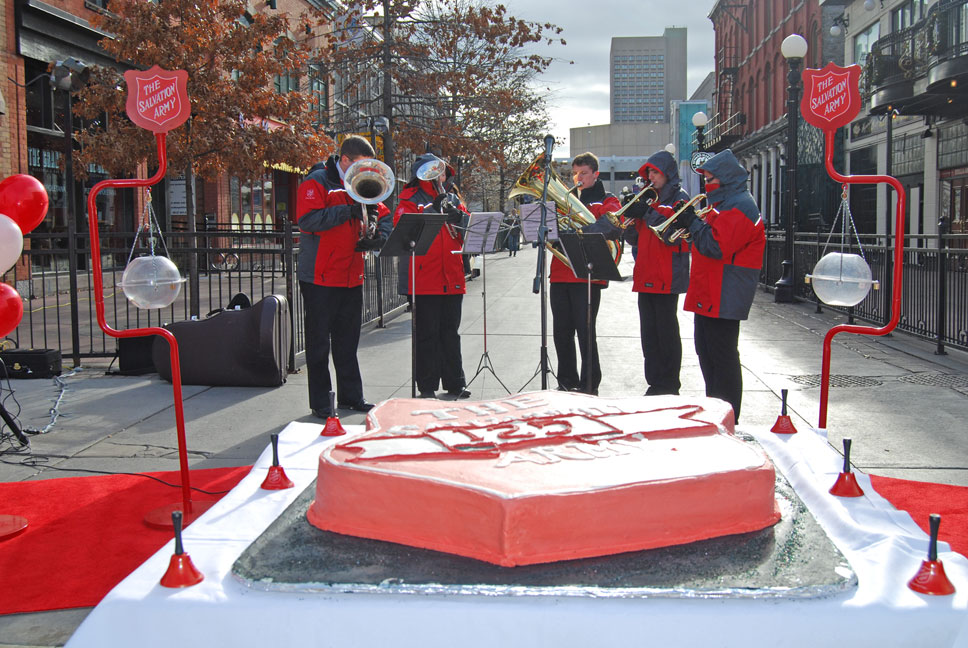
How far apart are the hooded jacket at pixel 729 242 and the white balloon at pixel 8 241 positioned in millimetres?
4223

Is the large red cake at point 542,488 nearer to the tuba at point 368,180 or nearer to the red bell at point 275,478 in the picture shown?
the red bell at point 275,478

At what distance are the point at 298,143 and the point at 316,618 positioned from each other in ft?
44.4

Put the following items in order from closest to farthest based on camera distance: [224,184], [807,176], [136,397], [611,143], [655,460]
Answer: [655,460]
[136,397]
[224,184]
[807,176]
[611,143]

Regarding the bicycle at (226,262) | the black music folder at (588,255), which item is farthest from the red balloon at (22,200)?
the bicycle at (226,262)

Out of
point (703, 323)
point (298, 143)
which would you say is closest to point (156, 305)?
point (703, 323)

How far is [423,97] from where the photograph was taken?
61.5ft

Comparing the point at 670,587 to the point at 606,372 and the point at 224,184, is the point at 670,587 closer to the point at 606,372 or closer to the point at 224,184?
the point at 606,372

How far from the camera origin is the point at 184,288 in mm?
11344

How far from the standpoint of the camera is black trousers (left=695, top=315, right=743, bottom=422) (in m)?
5.68

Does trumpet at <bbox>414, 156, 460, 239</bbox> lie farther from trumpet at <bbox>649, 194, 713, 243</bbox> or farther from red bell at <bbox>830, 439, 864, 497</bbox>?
red bell at <bbox>830, 439, 864, 497</bbox>

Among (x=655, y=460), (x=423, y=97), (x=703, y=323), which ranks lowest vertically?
(x=655, y=460)

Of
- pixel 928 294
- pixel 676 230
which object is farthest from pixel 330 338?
pixel 928 294

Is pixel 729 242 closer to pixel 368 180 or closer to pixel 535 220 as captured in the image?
pixel 535 220

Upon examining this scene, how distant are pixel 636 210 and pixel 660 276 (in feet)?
1.81
